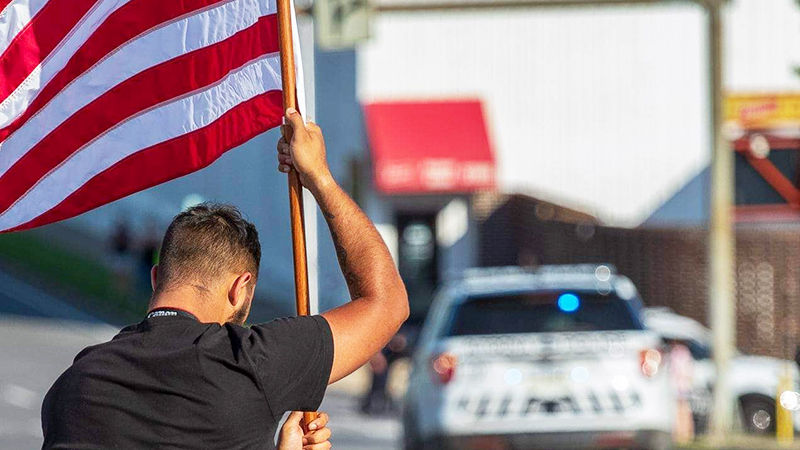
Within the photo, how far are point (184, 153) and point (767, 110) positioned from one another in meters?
21.5

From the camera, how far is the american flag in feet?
16.6

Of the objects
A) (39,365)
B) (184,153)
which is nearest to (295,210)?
(184,153)

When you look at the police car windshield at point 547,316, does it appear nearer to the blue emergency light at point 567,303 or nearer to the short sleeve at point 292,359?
the blue emergency light at point 567,303

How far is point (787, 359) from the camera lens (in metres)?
23.5

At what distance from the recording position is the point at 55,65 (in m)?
5.30

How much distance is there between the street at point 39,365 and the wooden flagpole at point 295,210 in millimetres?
13762

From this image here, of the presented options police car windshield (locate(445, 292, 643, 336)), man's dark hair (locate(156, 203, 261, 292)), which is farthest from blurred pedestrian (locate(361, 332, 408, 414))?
man's dark hair (locate(156, 203, 261, 292))

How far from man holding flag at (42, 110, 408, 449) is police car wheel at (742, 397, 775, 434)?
1654cm

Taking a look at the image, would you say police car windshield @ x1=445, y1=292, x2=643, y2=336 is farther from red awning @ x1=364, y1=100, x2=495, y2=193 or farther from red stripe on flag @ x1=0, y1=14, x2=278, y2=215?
red awning @ x1=364, y1=100, x2=495, y2=193

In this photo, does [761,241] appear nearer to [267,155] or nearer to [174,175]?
[267,155]

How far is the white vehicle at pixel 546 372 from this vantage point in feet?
41.2

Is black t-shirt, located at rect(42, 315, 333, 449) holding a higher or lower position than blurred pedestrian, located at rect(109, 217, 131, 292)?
higher

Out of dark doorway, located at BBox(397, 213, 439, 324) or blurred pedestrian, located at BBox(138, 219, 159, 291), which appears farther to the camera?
blurred pedestrian, located at BBox(138, 219, 159, 291)

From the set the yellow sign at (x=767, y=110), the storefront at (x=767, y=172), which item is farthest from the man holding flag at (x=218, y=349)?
the storefront at (x=767, y=172)
